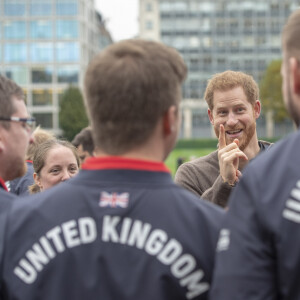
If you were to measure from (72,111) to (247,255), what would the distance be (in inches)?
2905

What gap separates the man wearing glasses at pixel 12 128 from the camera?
2422 millimetres

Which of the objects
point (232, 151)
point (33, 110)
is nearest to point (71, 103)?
point (33, 110)

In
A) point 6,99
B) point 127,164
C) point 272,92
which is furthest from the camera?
point 272,92

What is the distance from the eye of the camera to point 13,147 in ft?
8.09

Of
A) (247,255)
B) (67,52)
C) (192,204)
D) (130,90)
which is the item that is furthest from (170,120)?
(67,52)

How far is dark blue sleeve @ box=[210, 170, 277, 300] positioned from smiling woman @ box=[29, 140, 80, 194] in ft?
9.63

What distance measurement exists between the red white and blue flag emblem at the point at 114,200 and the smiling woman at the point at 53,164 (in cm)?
266

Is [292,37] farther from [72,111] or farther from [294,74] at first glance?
[72,111]

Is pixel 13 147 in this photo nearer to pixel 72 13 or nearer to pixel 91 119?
pixel 91 119

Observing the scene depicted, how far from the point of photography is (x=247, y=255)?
1.83 metres

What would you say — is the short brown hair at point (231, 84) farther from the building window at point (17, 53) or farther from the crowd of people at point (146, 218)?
the building window at point (17, 53)

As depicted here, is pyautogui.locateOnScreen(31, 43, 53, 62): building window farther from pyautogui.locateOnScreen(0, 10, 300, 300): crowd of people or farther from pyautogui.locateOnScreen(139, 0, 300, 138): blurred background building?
pyautogui.locateOnScreen(0, 10, 300, 300): crowd of people

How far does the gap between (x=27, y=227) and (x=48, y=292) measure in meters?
0.25

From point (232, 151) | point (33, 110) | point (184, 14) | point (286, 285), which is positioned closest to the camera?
point (286, 285)
